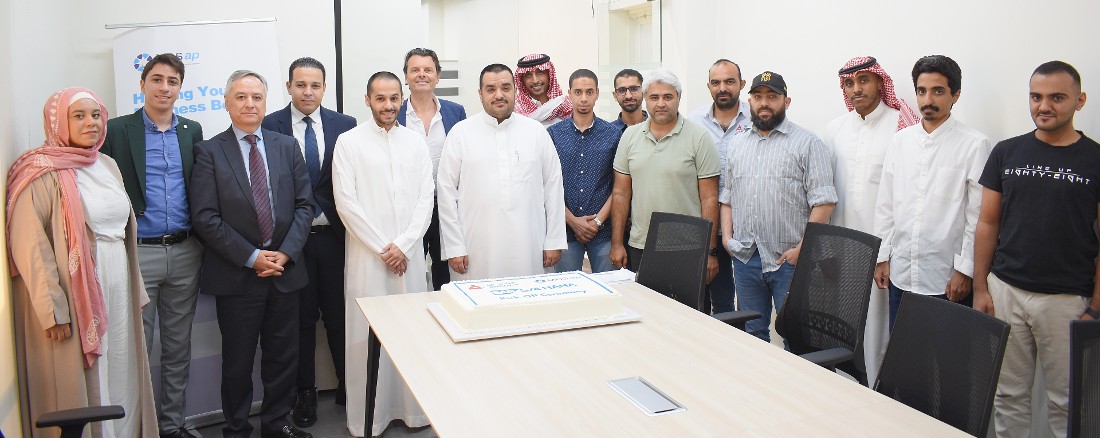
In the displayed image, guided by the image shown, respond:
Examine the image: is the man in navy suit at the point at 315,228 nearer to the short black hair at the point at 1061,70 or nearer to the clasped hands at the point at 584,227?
the clasped hands at the point at 584,227

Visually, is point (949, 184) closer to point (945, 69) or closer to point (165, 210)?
point (945, 69)

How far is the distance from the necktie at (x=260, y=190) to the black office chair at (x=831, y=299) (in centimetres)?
233

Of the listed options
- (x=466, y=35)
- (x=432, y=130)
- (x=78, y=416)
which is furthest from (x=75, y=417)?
(x=466, y=35)

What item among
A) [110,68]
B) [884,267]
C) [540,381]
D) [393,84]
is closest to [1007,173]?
[884,267]

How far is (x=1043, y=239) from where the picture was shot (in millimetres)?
2879

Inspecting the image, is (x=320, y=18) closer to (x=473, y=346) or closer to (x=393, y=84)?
(x=393, y=84)

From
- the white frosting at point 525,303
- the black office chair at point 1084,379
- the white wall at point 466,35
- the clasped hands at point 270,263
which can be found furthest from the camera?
the white wall at point 466,35

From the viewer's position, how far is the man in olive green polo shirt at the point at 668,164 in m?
3.90

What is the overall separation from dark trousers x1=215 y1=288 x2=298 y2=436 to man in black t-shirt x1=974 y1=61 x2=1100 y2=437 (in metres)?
3.16

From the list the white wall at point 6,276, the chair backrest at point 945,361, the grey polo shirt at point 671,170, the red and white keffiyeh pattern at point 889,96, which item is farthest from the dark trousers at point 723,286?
the white wall at point 6,276

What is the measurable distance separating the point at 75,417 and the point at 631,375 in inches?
60.0

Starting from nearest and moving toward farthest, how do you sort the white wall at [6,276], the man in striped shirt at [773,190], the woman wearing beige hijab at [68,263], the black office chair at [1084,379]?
the black office chair at [1084,379] < the white wall at [6,276] < the woman wearing beige hijab at [68,263] < the man in striped shirt at [773,190]

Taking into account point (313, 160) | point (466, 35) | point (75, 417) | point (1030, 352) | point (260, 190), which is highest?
point (466, 35)

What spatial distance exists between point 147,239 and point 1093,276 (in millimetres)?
3967
